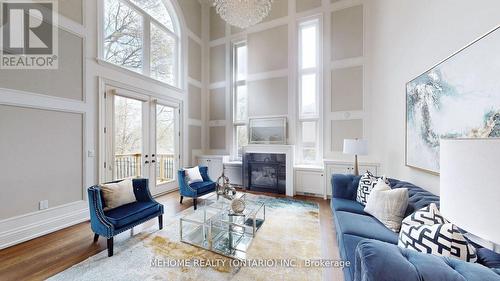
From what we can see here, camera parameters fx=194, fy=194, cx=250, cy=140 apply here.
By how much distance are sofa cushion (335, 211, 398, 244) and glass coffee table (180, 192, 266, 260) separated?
3.18 ft

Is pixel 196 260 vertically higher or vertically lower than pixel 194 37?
lower

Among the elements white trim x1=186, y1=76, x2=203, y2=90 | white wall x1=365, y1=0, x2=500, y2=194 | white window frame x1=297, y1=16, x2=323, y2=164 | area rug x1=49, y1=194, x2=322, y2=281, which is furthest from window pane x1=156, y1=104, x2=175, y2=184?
white wall x1=365, y1=0, x2=500, y2=194

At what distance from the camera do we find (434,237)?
Result: 3.80 ft

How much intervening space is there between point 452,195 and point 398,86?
2875 millimetres

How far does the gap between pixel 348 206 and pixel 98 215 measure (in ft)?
9.64

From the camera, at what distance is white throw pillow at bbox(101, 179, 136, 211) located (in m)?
2.40

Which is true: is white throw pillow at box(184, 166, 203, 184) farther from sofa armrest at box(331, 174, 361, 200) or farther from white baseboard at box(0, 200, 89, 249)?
sofa armrest at box(331, 174, 361, 200)

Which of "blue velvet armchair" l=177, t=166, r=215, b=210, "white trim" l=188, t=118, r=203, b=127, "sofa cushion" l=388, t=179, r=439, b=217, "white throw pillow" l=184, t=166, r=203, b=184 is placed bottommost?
"blue velvet armchair" l=177, t=166, r=215, b=210

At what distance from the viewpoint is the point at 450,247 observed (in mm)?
1091

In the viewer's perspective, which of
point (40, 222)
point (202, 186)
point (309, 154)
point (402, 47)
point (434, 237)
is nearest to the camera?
point (434, 237)

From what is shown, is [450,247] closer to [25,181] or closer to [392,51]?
[392,51]

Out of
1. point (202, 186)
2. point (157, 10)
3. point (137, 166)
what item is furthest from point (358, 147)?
point (157, 10)

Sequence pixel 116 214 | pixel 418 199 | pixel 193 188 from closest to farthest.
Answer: pixel 418 199, pixel 116 214, pixel 193 188

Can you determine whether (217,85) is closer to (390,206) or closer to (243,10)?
(243,10)
